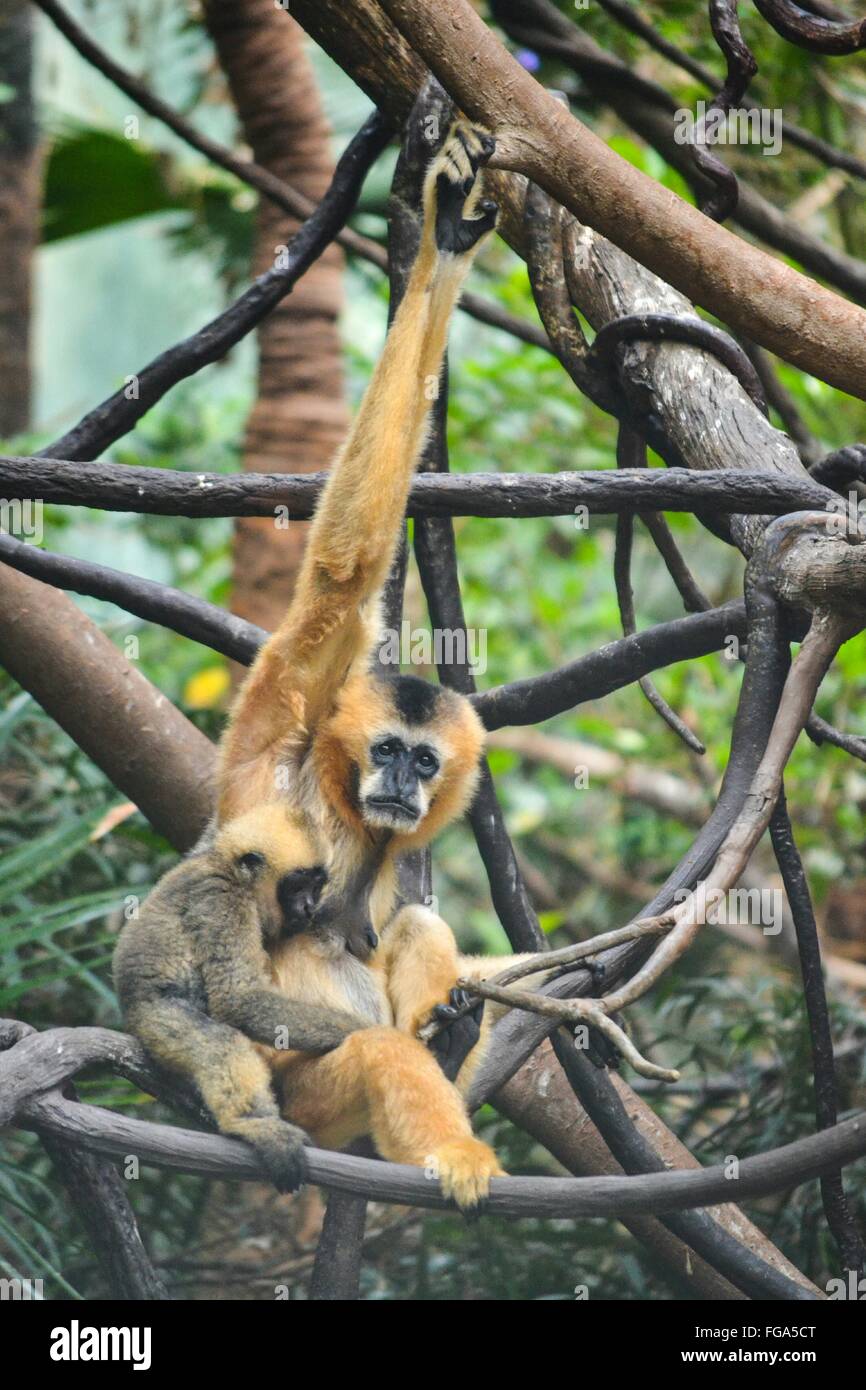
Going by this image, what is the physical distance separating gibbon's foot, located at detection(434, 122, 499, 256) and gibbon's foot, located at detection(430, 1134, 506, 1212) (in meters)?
1.78

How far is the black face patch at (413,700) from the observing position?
301 cm

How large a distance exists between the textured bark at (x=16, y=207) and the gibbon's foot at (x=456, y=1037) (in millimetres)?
5376

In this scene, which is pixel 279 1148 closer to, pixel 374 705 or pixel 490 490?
pixel 374 705

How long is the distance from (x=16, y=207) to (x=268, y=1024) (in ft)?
19.1

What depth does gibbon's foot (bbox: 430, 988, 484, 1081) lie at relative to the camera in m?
2.71

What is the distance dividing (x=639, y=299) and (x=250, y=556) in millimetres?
2528

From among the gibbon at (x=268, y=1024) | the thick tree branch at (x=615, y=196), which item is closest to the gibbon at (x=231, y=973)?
the gibbon at (x=268, y=1024)

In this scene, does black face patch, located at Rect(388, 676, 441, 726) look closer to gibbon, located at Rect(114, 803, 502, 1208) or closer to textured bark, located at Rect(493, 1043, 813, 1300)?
gibbon, located at Rect(114, 803, 502, 1208)

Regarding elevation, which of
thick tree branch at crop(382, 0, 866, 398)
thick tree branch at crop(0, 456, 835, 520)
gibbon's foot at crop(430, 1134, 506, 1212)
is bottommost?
gibbon's foot at crop(430, 1134, 506, 1212)

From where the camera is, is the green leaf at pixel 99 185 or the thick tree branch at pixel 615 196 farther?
the green leaf at pixel 99 185

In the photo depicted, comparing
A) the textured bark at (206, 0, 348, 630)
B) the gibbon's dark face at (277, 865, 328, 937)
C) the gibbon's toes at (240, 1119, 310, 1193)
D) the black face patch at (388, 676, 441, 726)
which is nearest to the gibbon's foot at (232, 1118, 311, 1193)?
the gibbon's toes at (240, 1119, 310, 1193)

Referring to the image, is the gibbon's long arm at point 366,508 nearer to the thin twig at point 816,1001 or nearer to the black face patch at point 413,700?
the black face patch at point 413,700

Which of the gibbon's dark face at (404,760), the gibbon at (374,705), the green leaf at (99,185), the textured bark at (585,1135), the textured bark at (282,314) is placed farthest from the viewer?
the green leaf at (99,185)

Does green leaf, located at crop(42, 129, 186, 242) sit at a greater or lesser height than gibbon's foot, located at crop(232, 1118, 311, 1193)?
greater
